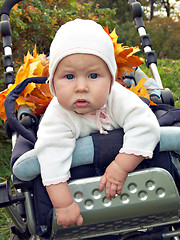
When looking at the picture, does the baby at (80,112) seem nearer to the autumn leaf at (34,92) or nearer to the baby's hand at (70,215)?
the baby's hand at (70,215)

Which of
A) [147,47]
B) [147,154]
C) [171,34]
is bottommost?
[171,34]

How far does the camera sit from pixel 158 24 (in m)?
14.5

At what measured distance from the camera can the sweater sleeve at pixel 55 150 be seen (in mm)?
1289

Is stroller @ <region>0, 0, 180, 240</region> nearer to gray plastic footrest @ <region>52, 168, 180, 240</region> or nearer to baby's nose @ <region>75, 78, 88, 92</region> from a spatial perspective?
gray plastic footrest @ <region>52, 168, 180, 240</region>

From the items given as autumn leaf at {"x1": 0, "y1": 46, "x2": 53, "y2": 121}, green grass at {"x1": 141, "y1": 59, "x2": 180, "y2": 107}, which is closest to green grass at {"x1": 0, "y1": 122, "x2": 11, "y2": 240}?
autumn leaf at {"x1": 0, "y1": 46, "x2": 53, "y2": 121}

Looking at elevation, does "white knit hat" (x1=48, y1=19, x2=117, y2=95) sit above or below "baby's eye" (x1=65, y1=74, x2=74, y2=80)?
above

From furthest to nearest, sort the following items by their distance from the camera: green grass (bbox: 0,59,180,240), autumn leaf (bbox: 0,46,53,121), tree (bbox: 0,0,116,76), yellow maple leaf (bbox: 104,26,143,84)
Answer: tree (bbox: 0,0,116,76) < green grass (bbox: 0,59,180,240) < yellow maple leaf (bbox: 104,26,143,84) < autumn leaf (bbox: 0,46,53,121)

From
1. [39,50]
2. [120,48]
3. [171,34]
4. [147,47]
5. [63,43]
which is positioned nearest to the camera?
[63,43]

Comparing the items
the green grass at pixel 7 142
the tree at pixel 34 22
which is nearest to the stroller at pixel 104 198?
the green grass at pixel 7 142

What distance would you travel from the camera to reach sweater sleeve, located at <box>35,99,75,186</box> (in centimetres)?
129

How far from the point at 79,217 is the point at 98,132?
349mm

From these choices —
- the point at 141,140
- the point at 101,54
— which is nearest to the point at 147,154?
the point at 141,140

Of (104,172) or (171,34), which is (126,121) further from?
(171,34)

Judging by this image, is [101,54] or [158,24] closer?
[101,54]
